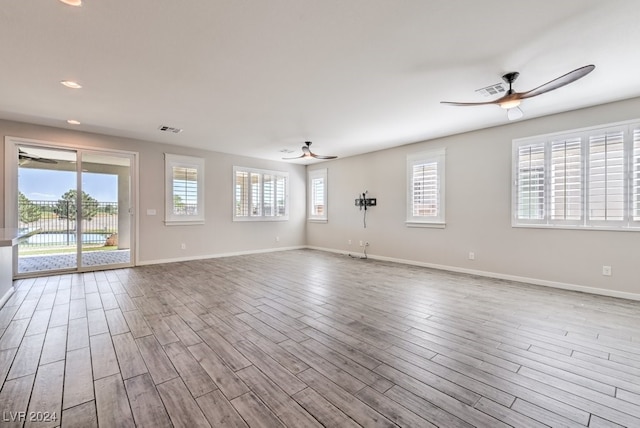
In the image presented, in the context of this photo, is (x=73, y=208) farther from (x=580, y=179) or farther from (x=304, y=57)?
(x=580, y=179)

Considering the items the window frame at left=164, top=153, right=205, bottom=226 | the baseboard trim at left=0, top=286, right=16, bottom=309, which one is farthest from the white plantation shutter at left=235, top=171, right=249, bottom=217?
the baseboard trim at left=0, top=286, right=16, bottom=309

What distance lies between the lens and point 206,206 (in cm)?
676

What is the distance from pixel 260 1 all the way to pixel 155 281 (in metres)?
4.34

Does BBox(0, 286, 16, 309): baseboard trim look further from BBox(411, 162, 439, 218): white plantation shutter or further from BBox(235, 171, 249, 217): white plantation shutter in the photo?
BBox(411, 162, 439, 218): white plantation shutter

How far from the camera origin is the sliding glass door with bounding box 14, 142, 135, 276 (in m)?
5.28

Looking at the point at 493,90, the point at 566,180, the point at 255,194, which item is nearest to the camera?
the point at 493,90

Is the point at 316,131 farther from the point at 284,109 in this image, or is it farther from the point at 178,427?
the point at 178,427

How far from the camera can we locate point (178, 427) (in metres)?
1.48

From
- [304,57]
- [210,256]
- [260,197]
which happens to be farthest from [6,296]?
[260,197]

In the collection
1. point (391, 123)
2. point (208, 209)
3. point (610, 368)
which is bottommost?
point (610, 368)

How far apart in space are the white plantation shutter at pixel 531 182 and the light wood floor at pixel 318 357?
129 cm

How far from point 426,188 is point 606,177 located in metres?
2.65

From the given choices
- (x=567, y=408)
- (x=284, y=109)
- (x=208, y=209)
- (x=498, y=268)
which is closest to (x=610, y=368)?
→ (x=567, y=408)

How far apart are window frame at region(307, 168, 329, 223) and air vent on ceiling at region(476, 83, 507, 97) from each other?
16.6 feet
